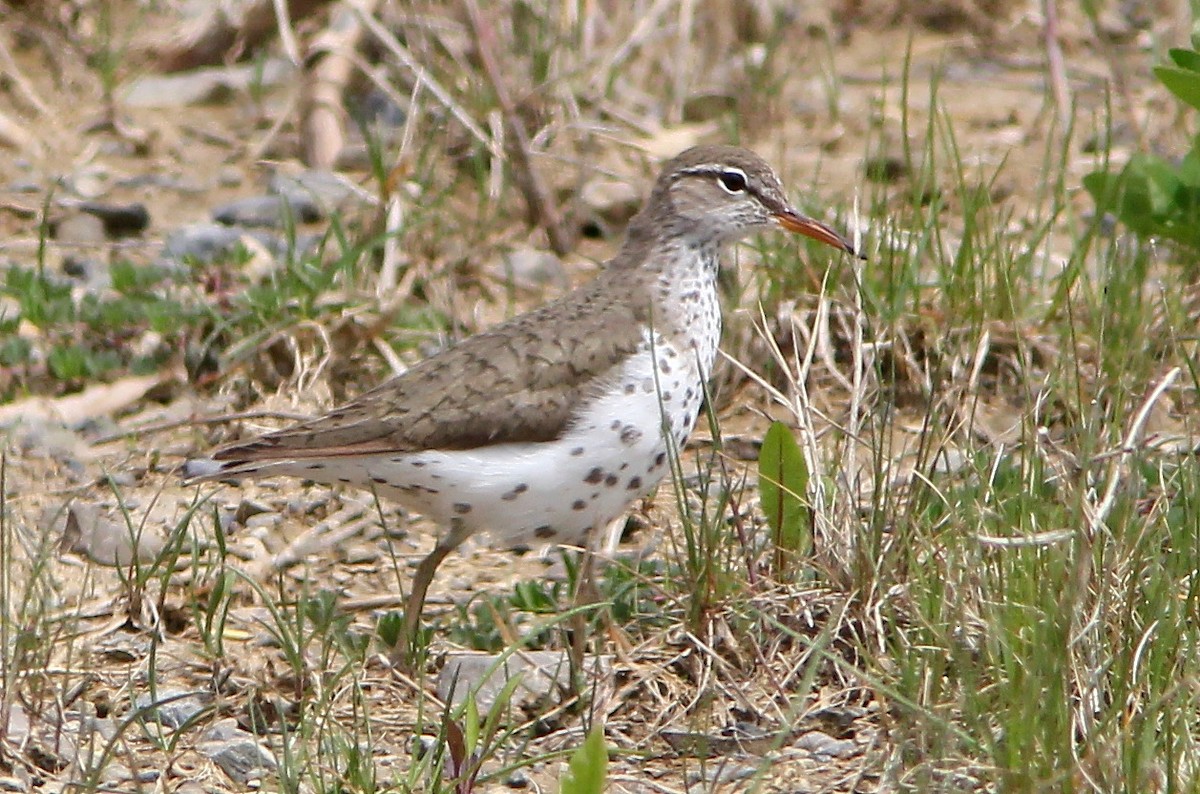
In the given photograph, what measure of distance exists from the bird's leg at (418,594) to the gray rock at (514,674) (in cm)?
11

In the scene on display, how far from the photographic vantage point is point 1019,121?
846cm

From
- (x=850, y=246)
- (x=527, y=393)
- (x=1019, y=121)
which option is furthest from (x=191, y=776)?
(x=1019, y=121)

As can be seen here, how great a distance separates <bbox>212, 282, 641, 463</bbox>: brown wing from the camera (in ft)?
15.8

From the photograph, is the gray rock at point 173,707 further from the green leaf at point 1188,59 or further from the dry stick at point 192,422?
the green leaf at point 1188,59

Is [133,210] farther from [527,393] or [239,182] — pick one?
[527,393]

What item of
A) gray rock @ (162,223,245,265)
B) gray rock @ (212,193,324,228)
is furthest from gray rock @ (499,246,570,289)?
gray rock @ (162,223,245,265)

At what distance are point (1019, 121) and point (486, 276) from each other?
2930 mm

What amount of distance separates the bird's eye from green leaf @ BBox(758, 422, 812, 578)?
3.97ft

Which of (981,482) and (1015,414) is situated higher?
(981,482)

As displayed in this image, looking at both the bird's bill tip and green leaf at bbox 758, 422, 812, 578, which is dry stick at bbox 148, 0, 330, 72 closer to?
the bird's bill tip

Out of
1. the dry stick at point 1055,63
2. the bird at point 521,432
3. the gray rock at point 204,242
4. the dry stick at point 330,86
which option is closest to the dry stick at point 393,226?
the gray rock at point 204,242

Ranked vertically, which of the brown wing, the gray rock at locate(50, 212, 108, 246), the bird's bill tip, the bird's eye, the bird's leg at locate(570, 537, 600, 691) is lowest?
the bird's leg at locate(570, 537, 600, 691)

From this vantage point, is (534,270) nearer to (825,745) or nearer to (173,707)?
(173,707)

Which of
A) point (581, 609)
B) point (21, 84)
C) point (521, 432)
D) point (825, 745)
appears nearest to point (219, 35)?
point (21, 84)
